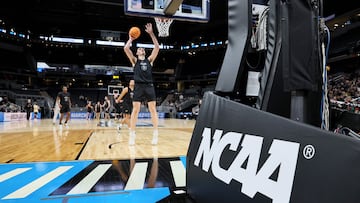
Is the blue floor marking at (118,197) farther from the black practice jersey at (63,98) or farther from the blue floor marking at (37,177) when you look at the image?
the black practice jersey at (63,98)

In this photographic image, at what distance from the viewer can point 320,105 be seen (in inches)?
59.7

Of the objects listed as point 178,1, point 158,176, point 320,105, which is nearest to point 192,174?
point 158,176

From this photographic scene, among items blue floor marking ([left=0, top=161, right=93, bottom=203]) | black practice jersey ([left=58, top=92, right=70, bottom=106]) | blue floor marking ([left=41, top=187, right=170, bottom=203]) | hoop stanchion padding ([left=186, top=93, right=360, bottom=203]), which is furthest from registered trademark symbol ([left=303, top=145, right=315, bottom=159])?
black practice jersey ([left=58, top=92, right=70, bottom=106])

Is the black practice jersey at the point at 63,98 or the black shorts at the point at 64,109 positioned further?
the black shorts at the point at 64,109

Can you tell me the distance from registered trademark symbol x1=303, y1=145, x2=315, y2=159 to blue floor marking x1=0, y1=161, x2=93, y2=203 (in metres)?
1.84

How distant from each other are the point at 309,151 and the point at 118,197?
1395 mm

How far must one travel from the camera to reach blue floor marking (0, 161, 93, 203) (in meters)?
1.90

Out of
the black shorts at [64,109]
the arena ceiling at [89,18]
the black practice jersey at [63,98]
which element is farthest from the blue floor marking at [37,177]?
the arena ceiling at [89,18]

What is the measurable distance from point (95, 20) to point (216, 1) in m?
13.2

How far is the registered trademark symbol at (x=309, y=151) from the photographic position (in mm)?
965

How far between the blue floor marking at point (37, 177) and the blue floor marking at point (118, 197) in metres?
0.18

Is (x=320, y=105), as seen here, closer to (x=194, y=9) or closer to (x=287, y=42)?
(x=287, y=42)

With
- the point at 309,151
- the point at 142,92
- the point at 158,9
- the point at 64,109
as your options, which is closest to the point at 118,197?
the point at 309,151

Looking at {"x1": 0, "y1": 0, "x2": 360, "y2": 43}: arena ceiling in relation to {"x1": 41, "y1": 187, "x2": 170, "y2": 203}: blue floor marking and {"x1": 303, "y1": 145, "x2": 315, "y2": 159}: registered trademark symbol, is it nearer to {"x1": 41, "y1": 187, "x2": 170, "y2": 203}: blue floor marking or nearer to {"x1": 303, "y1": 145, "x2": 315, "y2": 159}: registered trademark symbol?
{"x1": 41, "y1": 187, "x2": 170, "y2": 203}: blue floor marking
